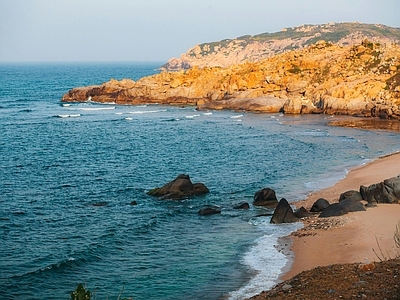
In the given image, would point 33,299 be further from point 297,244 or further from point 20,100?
point 20,100

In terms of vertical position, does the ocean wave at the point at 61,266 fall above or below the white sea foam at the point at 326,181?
below

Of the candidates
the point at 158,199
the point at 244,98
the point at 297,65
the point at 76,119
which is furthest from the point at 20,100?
the point at 158,199

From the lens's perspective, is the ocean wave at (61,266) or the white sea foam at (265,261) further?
the ocean wave at (61,266)

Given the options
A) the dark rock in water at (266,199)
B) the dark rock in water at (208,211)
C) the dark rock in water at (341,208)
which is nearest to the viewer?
the dark rock in water at (341,208)

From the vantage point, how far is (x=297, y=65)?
315ft

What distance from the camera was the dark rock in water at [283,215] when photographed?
29188mm

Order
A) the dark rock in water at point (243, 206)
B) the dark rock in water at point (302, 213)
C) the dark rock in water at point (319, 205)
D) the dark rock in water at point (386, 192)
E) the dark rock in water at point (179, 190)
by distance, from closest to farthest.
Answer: the dark rock in water at point (386, 192) < the dark rock in water at point (302, 213) < the dark rock in water at point (319, 205) < the dark rock in water at point (243, 206) < the dark rock in water at point (179, 190)

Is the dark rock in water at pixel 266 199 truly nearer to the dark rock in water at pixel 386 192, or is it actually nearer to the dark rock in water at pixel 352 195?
the dark rock in water at pixel 352 195

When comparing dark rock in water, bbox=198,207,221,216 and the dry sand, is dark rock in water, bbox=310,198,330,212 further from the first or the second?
dark rock in water, bbox=198,207,221,216

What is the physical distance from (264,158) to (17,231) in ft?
85.9

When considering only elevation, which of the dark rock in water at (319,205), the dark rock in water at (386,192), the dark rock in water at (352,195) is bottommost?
the dark rock in water at (319,205)

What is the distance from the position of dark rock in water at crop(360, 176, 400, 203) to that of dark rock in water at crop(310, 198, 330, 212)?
2.43 metres

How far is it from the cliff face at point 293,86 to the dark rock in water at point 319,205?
44.1 meters

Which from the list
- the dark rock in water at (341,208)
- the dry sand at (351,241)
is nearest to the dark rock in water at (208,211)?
the dry sand at (351,241)
